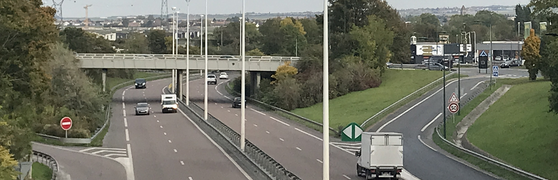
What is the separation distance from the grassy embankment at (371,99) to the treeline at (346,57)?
5.85 ft

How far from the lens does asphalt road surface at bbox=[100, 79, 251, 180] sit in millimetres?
38594

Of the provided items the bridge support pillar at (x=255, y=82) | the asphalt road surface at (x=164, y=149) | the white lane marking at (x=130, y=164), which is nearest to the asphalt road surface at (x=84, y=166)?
the white lane marking at (x=130, y=164)

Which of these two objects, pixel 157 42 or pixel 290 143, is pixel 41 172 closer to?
pixel 290 143

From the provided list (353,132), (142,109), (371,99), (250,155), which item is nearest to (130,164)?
(250,155)

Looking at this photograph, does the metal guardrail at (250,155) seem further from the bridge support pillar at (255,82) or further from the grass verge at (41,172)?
the bridge support pillar at (255,82)

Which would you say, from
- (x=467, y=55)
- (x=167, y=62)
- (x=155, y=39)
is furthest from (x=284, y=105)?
(x=155, y=39)

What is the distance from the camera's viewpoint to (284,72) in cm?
9388

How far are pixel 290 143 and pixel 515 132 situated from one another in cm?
1479

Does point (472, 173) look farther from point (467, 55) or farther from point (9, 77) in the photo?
point (467, 55)

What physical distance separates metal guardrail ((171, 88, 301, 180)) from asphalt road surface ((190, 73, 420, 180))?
1922mm

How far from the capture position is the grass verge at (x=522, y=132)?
4035 cm

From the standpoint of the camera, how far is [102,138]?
58.2 meters

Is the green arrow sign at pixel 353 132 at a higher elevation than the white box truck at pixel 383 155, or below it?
higher

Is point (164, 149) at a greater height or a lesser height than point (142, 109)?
lesser
